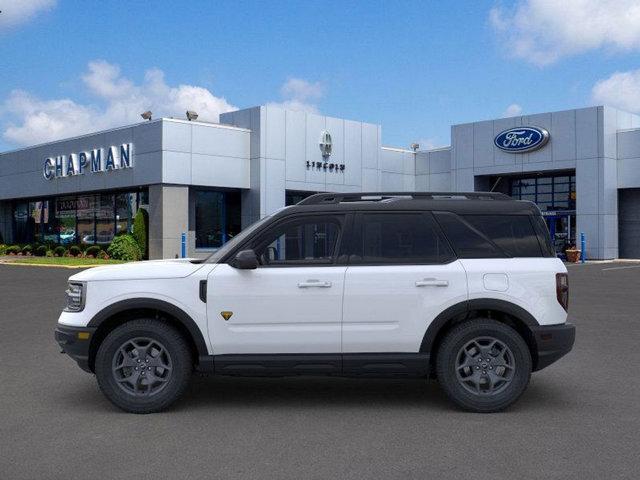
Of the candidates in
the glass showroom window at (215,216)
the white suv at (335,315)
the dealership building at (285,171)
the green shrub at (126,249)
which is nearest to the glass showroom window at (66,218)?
the dealership building at (285,171)

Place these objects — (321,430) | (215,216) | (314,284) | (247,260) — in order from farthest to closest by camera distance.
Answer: (215,216) → (314,284) → (247,260) → (321,430)

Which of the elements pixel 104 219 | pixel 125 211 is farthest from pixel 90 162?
pixel 104 219

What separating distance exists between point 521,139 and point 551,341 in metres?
32.5

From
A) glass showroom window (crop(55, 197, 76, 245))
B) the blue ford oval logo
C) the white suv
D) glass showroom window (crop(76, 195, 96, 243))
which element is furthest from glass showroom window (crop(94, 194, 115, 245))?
the white suv

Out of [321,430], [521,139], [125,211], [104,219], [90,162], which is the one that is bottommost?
[321,430]

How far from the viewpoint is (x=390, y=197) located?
6688 mm

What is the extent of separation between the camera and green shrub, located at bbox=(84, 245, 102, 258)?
35312mm

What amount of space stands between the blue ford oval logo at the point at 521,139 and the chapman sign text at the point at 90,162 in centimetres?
1896

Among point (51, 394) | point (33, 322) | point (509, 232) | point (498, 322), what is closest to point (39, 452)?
point (51, 394)

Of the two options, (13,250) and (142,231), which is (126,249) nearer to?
(142,231)

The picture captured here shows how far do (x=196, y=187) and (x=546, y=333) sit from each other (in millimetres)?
28341

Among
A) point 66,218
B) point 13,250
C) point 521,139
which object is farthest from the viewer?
point 13,250

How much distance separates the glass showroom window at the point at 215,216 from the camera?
3372cm

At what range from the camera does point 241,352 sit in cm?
608
